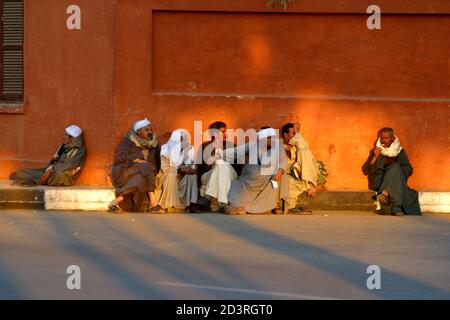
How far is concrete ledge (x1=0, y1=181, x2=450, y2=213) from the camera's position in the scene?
13.4 meters

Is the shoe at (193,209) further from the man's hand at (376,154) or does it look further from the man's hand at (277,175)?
the man's hand at (376,154)

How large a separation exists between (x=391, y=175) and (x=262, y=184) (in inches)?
66.7

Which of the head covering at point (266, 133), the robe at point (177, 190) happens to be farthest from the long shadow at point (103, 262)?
the head covering at point (266, 133)

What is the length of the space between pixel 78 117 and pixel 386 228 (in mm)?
4511

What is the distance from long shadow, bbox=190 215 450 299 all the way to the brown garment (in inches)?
29.9

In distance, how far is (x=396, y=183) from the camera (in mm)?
13367

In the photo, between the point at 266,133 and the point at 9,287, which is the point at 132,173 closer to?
the point at 266,133

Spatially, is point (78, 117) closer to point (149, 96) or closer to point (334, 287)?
point (149, 96)

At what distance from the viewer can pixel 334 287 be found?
874 cm

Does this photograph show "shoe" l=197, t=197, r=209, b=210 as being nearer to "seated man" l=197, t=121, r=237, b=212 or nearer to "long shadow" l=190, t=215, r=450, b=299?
"seated man" l=197, t=121, r=237, b=212

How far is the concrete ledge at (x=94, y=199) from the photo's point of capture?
1339 centimetres

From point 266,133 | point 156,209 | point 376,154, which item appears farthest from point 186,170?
point 376,154
